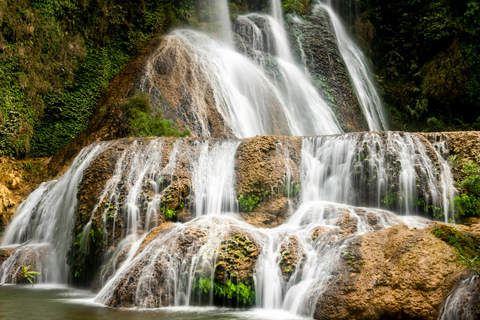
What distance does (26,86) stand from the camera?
13984 mm

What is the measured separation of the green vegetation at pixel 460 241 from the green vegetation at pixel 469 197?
11.1 feet

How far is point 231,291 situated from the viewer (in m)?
5.81

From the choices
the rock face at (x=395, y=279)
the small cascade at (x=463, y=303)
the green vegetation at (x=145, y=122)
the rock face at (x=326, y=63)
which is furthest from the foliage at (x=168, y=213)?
the rock face at (x=326, y=63)

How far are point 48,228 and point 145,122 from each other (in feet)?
13.0

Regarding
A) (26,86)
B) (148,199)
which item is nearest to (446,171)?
(148,199)

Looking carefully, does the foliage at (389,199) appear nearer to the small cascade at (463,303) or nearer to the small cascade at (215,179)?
the small cascade at (215,179)

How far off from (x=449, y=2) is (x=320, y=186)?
1630 cm

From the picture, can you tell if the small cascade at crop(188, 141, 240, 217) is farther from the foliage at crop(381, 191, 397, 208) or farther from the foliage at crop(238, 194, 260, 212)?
the foliage at crop(381, 191, 397, 208)

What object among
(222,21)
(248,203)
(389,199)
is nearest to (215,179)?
(248,203)

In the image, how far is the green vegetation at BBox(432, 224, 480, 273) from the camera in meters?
4.83

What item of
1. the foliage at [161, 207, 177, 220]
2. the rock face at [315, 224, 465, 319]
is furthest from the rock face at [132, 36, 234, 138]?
the rock face at [315, 224, 465, 319]

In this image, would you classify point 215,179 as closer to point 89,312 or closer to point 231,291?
point 231,291

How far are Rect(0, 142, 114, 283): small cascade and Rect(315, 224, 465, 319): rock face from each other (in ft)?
21.3

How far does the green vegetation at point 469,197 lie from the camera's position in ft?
26.0
